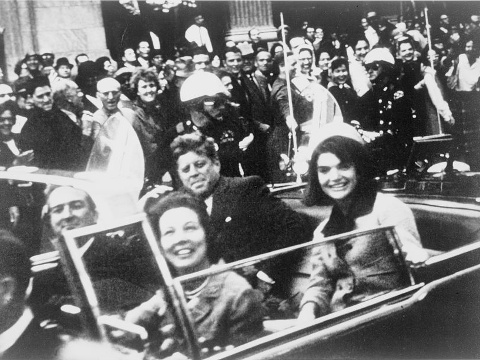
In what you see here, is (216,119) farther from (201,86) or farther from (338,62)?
(338,62)

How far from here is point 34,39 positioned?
1605 millimetres

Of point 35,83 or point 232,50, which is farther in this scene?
point 232,50

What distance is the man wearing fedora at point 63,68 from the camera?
1618 millimetres

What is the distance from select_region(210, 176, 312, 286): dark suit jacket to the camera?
153cm

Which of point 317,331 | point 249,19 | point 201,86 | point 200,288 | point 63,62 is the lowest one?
point 317,331

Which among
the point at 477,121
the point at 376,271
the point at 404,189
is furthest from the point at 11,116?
the point at 477,121

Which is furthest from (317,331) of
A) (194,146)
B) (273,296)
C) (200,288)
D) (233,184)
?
(194,146)

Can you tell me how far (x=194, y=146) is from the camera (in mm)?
1606

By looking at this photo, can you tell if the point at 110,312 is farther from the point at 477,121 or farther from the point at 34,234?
the point at 477,121

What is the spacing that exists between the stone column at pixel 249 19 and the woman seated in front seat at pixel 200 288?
2.77 ft

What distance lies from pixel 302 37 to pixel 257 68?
23cm

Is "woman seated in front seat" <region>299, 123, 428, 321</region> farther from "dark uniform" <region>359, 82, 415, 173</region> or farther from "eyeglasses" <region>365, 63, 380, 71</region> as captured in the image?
"eyeglasses" <region>365, 63, 380, 71</region>

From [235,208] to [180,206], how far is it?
234mm

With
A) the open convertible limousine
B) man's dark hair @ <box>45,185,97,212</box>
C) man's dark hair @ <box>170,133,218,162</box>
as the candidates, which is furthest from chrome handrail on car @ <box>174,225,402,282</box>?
man's dark hair @ <box>170,133,218,162</box>
